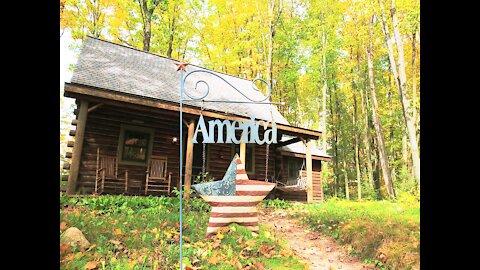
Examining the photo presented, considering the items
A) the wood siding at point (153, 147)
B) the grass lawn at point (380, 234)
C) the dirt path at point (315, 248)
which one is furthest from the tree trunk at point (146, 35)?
the grass lawn at point (380, 234)

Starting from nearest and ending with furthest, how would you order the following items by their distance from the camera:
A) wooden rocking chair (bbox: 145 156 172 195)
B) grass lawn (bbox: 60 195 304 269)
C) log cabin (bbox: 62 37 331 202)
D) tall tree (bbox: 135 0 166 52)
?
grass lawn (bbox: 60 195 304 269) < log cabin (bbox: 62 37 331 202) < wooden rocking chair (bbox: 145 156 172 195) < tall tree (bbox: 135 0 166 52)

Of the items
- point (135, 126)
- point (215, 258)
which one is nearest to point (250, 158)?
point (135, 126)

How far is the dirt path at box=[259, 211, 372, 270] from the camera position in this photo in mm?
4855

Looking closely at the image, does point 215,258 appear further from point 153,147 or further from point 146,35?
point 146,35

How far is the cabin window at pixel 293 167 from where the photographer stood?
621 inches

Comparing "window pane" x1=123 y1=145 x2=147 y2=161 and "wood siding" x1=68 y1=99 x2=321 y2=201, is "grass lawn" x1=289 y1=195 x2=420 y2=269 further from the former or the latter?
"window pane" x1=123 y1=145 x2=147 y2=161

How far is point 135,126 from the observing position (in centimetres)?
1012

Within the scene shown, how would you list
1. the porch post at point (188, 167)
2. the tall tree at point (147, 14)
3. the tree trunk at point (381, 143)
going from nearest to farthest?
the porch post at point (188, 167) < the tree trunk at point (381, 143) < the tall tree at point (147, 14)

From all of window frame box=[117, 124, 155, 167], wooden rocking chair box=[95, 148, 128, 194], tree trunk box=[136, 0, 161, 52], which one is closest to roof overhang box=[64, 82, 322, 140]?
window frame box=[117, 124, 155, 167]

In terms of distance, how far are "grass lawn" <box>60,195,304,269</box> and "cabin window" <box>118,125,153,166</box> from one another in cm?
330

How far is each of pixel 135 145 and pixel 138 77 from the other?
2.42 meters

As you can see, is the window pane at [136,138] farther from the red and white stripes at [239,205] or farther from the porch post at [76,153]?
the red and white stripes at [239,205]

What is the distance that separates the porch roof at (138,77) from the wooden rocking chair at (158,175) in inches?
88.8
